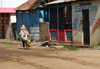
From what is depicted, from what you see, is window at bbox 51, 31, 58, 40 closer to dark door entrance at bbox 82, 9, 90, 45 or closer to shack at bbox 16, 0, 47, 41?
dark door entrance at bbox 82, 9, 90, 45

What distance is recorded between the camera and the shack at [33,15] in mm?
26094

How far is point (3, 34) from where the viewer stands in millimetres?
34000

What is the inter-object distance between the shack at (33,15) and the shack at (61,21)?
13.7 feet

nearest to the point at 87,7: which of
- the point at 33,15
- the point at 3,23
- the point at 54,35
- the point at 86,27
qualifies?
the point at 86,27

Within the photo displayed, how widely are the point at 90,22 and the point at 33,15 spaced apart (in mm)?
9621

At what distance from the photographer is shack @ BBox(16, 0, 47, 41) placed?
26094 millimetres

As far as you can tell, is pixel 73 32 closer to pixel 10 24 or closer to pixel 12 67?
pixel 12 67

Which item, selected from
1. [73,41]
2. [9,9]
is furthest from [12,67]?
[9,9]

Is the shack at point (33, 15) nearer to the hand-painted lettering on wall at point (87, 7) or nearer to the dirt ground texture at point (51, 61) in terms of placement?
the hand-painted lettering on wall at point (87, 7)

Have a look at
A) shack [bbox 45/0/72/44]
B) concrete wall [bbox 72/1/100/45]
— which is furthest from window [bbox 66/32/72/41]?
concrete wall [bbox 72/1/100/45]

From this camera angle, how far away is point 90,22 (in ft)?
60.6

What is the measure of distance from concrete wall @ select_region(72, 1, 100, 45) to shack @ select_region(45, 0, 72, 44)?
1.77ft

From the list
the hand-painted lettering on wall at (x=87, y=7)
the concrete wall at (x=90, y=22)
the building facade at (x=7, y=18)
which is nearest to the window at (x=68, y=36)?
the concrete wall at (x=90, y=22)

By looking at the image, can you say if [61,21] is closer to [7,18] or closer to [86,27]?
[86,27]
